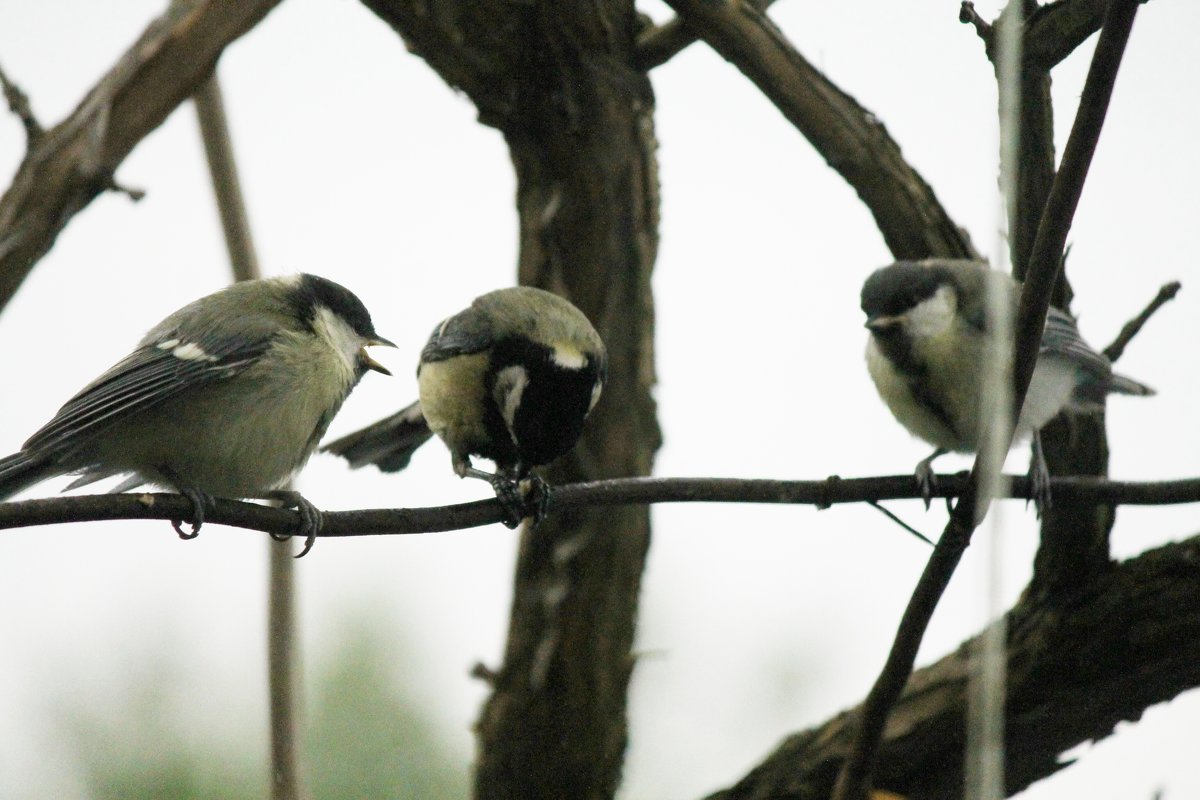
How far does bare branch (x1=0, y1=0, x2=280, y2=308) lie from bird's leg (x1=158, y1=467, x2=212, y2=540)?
0.43 m

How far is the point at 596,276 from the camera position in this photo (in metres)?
2.44

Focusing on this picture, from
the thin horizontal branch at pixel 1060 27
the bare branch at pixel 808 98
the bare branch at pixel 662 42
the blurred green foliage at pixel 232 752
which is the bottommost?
the blurred green foliage at pixel 232 752

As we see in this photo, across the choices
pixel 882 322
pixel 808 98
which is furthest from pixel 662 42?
pixel 882 322

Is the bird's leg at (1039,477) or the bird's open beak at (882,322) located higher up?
the bird's open beak at (882,322)

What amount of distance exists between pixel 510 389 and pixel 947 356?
801 millimetres

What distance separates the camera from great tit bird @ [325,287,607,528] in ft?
6.43

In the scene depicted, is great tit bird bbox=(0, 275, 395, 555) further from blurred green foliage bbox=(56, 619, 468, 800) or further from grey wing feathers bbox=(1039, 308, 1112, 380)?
grey wing feathers bbox=(1039, 308, 1112, 380)

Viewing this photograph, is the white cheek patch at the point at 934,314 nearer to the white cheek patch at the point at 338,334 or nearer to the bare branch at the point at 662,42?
the bare branch at the point at 662,42

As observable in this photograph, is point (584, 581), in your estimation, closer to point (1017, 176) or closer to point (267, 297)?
point (267, 297)

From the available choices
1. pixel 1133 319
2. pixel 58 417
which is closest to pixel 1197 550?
pixel 1133 319

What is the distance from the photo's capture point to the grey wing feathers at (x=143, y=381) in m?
1.66

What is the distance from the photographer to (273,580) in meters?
2.16

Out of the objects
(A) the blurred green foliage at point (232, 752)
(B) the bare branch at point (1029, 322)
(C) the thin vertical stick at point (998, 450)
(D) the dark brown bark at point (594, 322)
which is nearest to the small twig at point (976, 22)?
(C) the thin vertical stick at point (998, 450)

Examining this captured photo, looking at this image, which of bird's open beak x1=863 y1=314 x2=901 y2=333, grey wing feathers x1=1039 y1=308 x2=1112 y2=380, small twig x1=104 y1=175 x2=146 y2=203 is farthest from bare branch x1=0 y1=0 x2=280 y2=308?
grey wing feathers x1=1039 y1=308 x2=1112 y2=380
